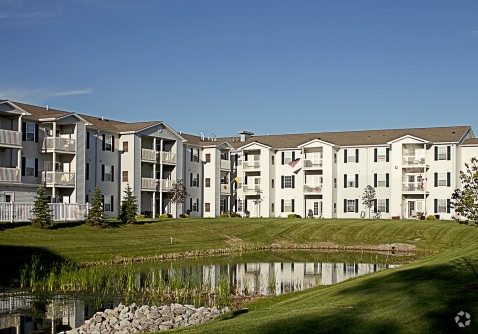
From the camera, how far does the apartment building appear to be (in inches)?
2055

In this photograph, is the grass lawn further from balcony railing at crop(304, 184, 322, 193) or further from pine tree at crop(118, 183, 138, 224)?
balcony railing at crop(304, 184, 322, 193)

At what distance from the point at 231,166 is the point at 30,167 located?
3056 centimetres

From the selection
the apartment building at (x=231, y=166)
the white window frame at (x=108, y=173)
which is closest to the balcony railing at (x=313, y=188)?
the apartment building at (x=231, y=166)

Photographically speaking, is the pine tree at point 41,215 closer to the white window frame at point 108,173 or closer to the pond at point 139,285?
the pond at point 139,285

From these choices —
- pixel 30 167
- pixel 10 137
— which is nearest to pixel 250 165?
pixel 30 167

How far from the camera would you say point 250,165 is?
76.4m

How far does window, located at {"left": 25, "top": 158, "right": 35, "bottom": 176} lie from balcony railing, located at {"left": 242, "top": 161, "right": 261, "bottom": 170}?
3002cm

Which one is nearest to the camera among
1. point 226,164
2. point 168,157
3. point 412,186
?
point 168,157

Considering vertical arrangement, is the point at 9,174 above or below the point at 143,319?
above

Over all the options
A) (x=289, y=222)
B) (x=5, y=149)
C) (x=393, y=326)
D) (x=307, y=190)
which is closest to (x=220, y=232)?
(x=289, y=222)

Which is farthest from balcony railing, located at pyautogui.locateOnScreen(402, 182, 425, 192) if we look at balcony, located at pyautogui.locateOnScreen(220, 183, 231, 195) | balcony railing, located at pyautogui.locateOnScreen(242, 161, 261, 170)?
balcony, located at pyautogui.locateOnScreen(220, 183, 231, 195)

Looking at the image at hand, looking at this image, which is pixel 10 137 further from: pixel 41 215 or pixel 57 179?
pixel 41 215

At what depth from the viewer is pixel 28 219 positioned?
42.1 meters

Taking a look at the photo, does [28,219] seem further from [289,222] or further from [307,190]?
[307,190]
